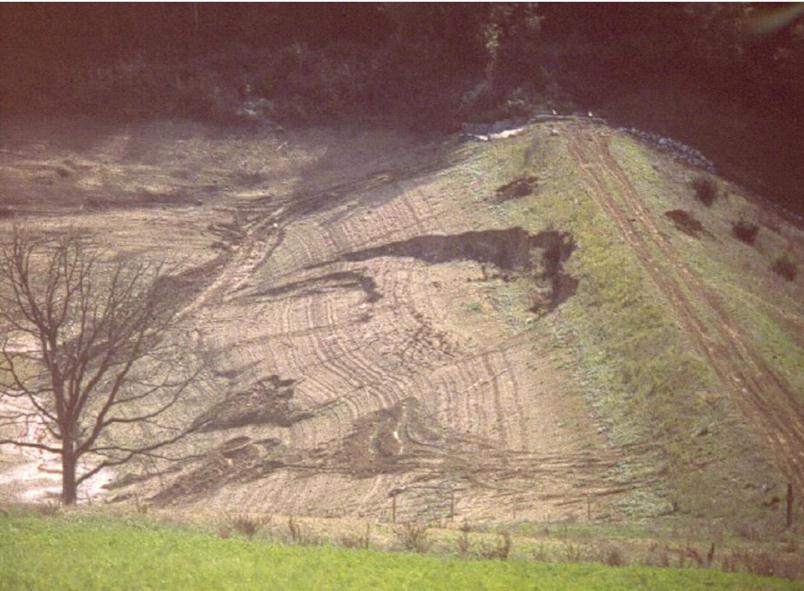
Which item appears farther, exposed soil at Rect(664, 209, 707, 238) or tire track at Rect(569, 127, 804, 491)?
exposed soil at Rect(664, 209, 707, 238)

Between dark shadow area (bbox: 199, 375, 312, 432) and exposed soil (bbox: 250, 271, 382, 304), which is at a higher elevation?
exposed soil (bbox: 250, 271, 382, 304)

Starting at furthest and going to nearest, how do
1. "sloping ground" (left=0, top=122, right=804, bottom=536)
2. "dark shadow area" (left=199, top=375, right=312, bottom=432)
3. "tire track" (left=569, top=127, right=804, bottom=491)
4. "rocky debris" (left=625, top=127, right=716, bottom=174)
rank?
"rocky debris" (left=625, top=127, right=716, bottom=174) → "dark shadow area" (left=199, top=375, right=312, bottom=432) → "sloping ground" (left=0, top=122, right=804, bottom=536) → "tire track" (left=569, top=127, right=804, bottom=491)

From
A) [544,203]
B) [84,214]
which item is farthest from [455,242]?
[84,214]

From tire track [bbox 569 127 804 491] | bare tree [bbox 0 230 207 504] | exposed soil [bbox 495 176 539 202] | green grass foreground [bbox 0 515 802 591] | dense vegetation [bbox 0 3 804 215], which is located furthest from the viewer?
dense vegetation [bbox 0 3 804 215]

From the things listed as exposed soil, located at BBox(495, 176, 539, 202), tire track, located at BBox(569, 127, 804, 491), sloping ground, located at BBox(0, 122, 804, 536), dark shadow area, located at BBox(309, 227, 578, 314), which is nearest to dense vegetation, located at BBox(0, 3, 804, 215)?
sloping ground, located at BBox(0, 122, 804, 536)

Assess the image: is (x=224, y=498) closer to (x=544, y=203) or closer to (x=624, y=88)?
(x=544, y=203)

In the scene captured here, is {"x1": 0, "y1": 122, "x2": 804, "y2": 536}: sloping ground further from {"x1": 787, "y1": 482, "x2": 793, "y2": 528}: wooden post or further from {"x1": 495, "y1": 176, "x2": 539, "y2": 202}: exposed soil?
{"x1": 787, "y1": 482, "x2": 793, "y2": 528}: wooden post

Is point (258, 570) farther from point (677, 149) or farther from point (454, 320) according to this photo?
point (677, 149)

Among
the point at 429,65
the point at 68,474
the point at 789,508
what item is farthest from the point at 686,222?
the point at 68,474
